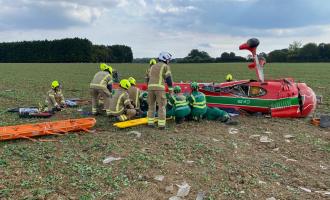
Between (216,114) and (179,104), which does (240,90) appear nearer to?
(216,114)

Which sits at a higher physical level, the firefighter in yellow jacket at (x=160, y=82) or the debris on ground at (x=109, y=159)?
the firefighter in yellow jacket at (x=160, y=82)

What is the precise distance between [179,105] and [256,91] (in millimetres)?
2709

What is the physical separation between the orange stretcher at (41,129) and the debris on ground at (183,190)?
395cm

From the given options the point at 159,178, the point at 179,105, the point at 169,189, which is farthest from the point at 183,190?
Answer: the point at 179,105

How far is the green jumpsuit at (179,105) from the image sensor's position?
10148mm

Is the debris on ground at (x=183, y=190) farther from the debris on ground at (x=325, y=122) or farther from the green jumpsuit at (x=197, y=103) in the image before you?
the debris on ground at (x=325, y=122)

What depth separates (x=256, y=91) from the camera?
11336mm

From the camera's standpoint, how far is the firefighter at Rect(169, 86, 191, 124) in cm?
1015

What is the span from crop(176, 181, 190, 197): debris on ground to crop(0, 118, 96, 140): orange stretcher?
3.95 meters

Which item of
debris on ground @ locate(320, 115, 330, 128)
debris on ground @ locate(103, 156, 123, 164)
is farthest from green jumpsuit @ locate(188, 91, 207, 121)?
debris on ground @ locate(103, 156, 123, 164)

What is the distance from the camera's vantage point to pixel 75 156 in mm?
7133

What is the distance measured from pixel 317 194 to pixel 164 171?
2523mm

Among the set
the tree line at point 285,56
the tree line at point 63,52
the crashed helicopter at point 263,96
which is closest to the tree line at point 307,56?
the tree line at point 285,56

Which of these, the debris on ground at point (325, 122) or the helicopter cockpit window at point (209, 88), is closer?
the debris on ground at point (325, 122)
